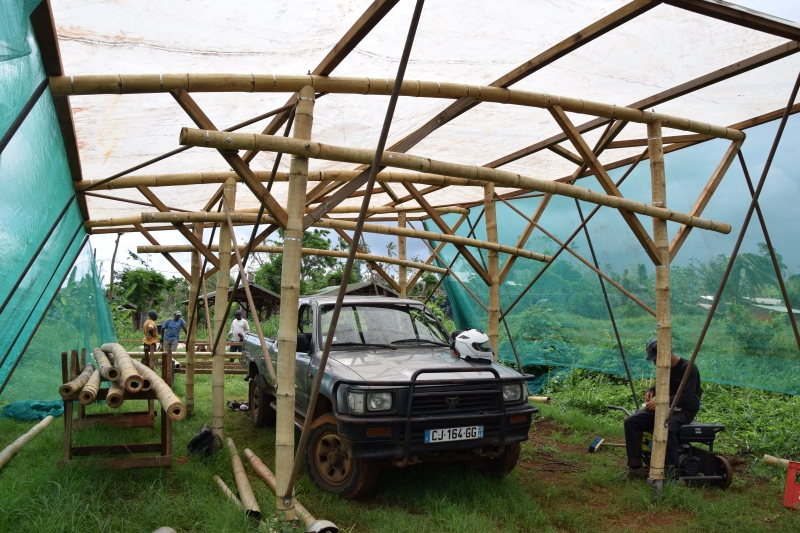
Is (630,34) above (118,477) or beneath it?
above

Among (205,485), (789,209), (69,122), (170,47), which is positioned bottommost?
(205,485)

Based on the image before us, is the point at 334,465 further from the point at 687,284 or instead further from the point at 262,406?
the point at 687,284

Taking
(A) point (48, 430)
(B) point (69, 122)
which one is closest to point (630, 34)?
(B) point (69, 122)

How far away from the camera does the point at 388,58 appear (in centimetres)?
476

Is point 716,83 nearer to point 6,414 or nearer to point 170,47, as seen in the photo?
point 170,47

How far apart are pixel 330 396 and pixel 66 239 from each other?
4.57 m

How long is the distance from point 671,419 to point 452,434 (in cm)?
226

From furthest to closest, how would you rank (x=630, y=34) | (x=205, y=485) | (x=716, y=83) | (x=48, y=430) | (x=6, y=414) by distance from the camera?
(x=6, y=414) < (x=48, y=430) < (x=716, y=83) < (x=205, y=485) < (x=630, y=34)

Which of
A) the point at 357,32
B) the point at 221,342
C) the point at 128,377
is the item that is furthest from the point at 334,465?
the point at 357,32

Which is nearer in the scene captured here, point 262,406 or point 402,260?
point 262,406

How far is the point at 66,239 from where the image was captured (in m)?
7.23

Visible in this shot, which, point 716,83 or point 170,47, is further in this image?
point 716,83

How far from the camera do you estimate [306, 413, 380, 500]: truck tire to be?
4633 mm

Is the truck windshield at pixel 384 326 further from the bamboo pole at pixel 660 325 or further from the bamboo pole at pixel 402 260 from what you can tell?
the bamboo pole at pixel 402 260
